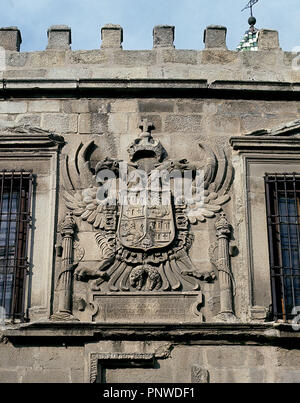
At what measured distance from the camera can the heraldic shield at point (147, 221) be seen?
34.2 ft

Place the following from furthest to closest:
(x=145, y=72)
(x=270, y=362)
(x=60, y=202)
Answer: (x=145, y=72)
(x=60, y=202)
(x=270, y=362)

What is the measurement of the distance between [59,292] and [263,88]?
3519 millimetres

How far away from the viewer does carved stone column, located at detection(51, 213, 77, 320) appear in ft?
33.0

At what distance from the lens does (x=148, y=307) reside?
398 inches

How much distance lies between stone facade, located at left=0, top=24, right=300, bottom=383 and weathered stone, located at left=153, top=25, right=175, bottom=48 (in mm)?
18

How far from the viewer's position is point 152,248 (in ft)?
34.1

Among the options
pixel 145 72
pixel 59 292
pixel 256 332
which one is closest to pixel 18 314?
pixel 59 292

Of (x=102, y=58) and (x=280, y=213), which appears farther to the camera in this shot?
(x=102, y=58)

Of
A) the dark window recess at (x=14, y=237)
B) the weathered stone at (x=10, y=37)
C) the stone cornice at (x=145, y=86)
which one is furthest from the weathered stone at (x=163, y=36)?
the dark window recess at (x=14, y=237)

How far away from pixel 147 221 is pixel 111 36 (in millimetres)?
2647

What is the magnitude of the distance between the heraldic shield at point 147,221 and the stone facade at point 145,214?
26 millimetres

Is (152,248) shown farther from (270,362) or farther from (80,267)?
(270,362)

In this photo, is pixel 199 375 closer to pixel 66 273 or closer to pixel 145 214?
pixel 66 273

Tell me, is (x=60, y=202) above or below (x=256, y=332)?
above
